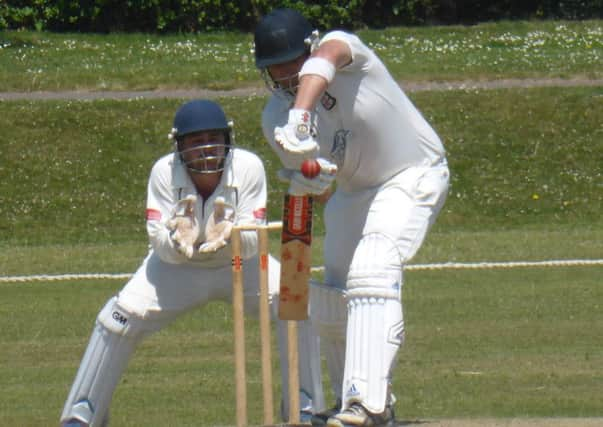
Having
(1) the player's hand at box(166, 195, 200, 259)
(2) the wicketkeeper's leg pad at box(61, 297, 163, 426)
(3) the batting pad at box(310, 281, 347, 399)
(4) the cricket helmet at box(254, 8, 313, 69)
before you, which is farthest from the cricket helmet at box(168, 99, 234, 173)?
(4) the cricket helmet at box(254, 8, 313, 69)

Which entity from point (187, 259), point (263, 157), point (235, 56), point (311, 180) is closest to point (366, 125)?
point (311, 180)

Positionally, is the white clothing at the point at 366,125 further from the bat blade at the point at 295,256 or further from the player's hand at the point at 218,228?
the player's hand at the point at 218,228

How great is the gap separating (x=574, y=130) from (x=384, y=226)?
1281 cm

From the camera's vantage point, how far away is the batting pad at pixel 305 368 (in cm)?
613

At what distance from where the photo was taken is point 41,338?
891 cm

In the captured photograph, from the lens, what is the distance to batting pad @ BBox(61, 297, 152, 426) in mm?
6066

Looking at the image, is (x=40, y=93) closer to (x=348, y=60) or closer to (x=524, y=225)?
(x=524, y=225)

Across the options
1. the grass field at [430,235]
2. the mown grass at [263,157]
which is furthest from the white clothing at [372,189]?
the mown grass at [263,157]

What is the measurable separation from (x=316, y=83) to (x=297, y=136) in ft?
0.62

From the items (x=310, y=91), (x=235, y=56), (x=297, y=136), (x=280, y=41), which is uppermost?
(x=280, y=41)

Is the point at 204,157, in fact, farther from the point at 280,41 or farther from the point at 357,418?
the point at 357,418

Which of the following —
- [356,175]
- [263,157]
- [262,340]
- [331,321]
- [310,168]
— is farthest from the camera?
[263,157]

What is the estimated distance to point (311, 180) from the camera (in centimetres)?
479

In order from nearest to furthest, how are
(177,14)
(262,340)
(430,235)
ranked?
(262,340) < (430,235) < (177,14)
